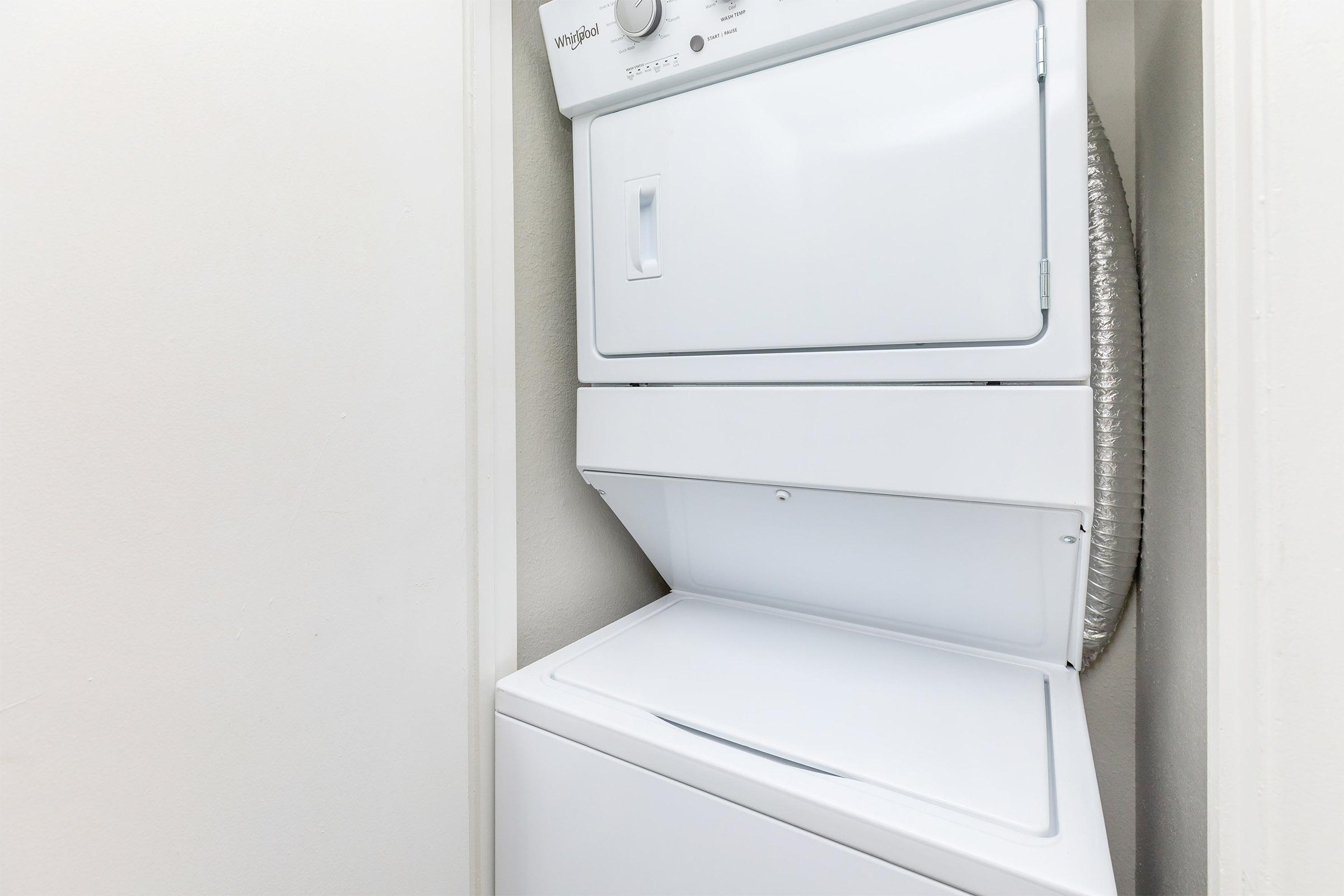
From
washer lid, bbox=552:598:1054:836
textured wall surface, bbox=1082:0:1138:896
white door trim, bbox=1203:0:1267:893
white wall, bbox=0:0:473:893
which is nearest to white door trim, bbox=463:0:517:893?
white wall, bbox=0:0:473:893

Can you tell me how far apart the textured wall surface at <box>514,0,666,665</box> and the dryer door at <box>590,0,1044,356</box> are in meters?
0.13

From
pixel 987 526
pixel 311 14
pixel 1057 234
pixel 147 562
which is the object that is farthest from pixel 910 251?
pixel 147 562

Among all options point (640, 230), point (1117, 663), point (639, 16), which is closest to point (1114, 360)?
point (1117, 663)

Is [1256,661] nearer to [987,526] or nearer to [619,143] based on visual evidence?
[987,526]

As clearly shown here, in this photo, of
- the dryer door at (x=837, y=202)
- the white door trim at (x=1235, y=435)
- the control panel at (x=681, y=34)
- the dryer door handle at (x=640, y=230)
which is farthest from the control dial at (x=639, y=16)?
the white door trim at (x=1235, y=435)

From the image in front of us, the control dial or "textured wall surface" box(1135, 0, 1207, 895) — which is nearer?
"textured wall surface" box(1135, 0, 1207, 895)

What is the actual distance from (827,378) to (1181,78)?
679mm

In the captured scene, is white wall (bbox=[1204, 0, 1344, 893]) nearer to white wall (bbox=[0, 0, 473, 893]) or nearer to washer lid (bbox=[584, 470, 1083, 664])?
washer lid (bbox=[584, 470, 1083, 664])

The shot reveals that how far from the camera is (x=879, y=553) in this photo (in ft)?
3.76

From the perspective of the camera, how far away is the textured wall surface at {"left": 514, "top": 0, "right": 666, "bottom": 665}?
48.3 inches

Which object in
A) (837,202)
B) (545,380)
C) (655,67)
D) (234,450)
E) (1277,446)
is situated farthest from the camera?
(545,380)

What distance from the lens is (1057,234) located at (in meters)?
0.83

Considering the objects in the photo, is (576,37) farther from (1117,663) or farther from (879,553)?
(1117,663)

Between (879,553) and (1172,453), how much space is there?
0.48 m
